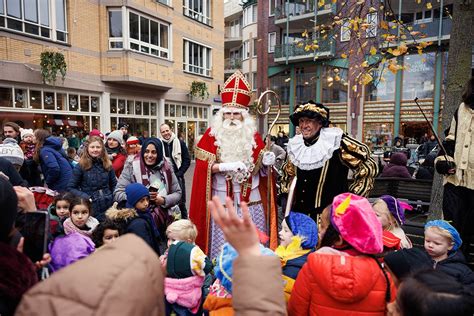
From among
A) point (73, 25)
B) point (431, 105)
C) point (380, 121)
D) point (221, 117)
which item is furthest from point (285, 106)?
point (221, 117)

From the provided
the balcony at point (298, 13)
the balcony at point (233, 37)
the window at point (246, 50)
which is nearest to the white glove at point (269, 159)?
the balcony at point (298, 13)

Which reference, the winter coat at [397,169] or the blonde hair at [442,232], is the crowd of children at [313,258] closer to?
the blonde hair at [442,232]

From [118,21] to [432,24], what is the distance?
55.0ft

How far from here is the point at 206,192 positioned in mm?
3693

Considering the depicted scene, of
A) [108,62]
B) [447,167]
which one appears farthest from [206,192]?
[108,62]

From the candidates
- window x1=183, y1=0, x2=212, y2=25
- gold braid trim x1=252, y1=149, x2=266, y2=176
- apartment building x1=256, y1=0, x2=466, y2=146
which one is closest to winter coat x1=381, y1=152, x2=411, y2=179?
gold braid trim x1=252, y1=149, x2=266, y2=176

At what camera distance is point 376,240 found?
63.7 inches

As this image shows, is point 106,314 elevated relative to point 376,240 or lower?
elevated

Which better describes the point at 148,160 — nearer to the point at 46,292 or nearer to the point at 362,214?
the point at 362,214

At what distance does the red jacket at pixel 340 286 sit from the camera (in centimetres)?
155

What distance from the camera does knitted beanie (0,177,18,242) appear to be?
3.53ft

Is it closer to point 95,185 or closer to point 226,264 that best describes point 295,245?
point 226,264

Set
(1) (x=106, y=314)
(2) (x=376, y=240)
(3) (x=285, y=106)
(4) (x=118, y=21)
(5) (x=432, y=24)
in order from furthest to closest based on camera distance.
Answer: (3) (x=285, y=106)
(5) (x=432, y=24)
(4) (x=118, y=21)
(2) (x=376, y=240)
(1) (x=106, y=314)

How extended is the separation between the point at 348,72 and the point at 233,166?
20.6m
